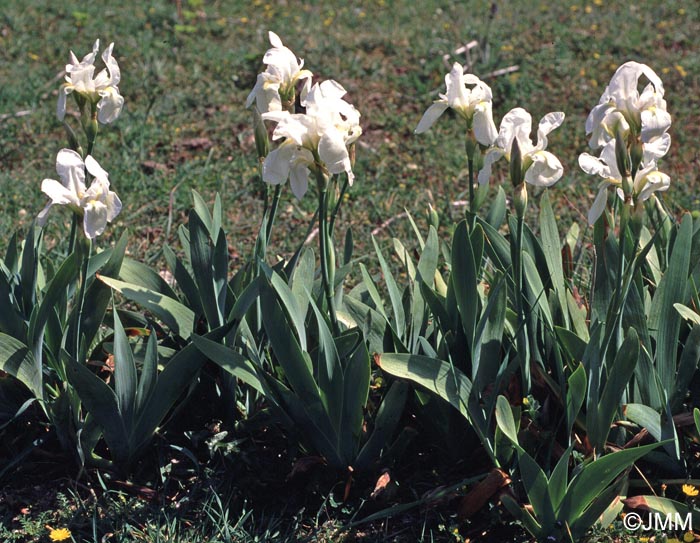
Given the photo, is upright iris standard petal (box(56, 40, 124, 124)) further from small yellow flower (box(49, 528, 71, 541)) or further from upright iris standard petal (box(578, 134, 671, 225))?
upright iris standard petal (box(578, 134, 671, 225))

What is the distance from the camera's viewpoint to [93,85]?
6.45 ft

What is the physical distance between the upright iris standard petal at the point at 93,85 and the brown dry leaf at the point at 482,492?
1284 mm

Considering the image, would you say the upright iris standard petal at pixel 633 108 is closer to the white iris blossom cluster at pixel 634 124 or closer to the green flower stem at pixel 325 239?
the white iris blossom cluster at pixel 634 124

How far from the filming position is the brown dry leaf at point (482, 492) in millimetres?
1849

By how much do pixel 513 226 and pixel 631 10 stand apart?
460 centimetres

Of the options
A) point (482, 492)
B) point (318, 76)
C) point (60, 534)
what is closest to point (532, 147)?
point (482, 492)

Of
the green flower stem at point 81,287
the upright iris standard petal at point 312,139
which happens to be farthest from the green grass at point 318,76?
the upright iris standard petal at point 312,139

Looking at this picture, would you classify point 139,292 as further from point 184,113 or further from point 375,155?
point 184,113

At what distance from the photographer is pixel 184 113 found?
4.56m

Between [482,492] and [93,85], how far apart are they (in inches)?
54.5

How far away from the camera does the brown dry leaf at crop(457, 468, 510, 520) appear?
185cm

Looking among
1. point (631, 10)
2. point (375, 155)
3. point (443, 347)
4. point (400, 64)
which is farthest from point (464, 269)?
point (631, 10)

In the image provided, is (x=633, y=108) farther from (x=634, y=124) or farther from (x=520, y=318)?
(x=520, y=318)

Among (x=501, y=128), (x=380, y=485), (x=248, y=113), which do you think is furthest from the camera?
(x=248, y=113)
